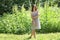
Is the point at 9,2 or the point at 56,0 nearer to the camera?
the point at 9,2

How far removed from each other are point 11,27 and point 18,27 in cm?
37

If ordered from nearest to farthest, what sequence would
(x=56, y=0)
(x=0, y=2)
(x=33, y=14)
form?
1. (x=33, y=14)
2. (x=0, y=2)
3. (x=56, y=0)

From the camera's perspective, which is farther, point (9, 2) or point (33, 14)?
point (9, 2)

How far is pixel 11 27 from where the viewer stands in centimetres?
1477

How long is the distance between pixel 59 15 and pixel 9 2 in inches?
189

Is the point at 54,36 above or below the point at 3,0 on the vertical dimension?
below

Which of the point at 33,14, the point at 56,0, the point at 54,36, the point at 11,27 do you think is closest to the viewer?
the point at 33,14

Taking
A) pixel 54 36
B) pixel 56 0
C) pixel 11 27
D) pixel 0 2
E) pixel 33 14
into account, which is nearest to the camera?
pixel 33 14

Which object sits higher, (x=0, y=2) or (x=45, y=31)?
(x=0, y=2)

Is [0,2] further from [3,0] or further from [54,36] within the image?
[54,36]

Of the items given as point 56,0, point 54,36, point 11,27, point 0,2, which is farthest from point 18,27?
point 56,0

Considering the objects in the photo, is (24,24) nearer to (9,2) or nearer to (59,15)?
(59,15)

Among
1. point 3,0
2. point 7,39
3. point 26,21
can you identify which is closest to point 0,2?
point 3,0

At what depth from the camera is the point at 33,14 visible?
1221 centimetres
